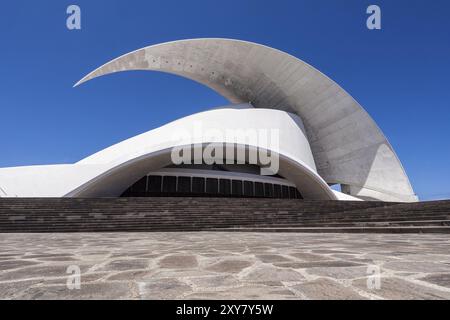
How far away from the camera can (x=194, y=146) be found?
19.8 metres

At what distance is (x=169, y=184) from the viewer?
2295 centimetres

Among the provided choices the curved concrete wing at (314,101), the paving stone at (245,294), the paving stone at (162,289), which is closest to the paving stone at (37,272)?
the paving stone at (162,289)

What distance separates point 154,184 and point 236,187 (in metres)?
6.71

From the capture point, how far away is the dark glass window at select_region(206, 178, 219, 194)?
77.9 feet

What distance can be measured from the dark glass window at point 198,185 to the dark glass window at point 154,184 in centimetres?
264

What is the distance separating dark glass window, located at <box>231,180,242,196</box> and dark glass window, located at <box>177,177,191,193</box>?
3.72m

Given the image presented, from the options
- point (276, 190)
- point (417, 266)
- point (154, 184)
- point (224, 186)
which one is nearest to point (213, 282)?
point (417, 266)

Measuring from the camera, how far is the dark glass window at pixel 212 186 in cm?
2373

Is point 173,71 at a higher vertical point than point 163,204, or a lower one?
higher

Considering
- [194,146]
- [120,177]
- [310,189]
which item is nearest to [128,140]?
[120,177]

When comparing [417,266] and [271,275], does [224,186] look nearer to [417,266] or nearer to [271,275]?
[417,266]

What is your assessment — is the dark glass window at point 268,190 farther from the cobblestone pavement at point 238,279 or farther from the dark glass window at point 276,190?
the cobblestone pavement at point 238,279
